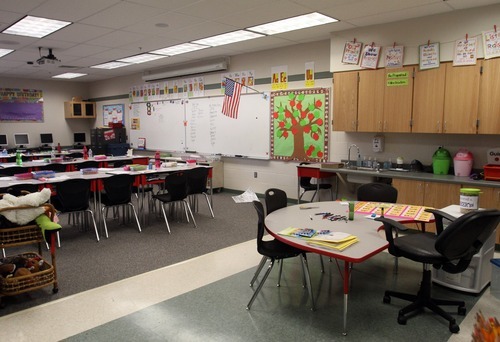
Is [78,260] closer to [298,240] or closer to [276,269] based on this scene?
[276,269]

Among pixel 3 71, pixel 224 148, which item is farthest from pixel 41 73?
pixel 224 148

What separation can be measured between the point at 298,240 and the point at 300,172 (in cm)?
358

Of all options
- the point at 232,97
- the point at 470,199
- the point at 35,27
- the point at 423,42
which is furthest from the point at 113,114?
the point at 470,199

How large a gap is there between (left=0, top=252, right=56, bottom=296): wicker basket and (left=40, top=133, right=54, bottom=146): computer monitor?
891cm

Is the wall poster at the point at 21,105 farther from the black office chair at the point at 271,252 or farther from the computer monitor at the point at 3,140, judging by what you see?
the black office chair at the point at 271,252

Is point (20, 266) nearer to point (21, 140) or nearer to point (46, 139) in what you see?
point (21, 140)

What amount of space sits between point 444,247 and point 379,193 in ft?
5.39

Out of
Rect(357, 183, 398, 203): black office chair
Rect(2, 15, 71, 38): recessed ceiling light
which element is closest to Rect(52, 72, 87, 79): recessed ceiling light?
Rect(2, 15, 71, 38): recessed ceiling light

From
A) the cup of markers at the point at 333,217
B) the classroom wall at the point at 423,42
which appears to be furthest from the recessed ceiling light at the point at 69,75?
the cup of markers at the point at 333,217

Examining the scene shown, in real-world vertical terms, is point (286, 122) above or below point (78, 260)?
above

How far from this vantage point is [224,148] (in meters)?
8.17

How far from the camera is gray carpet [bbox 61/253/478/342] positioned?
2.64m

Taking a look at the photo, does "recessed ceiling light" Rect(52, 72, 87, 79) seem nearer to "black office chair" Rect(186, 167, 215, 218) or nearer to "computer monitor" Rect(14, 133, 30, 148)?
"computer monitor" Rect(14, 133, 30, 148)

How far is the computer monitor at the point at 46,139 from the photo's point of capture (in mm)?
10980
